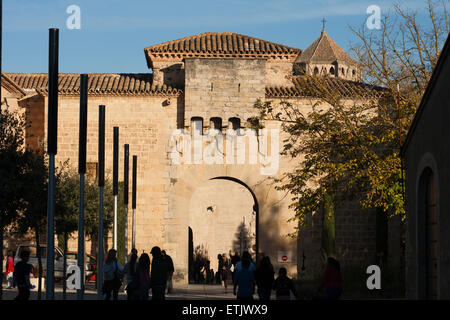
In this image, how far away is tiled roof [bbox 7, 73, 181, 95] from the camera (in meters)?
34.4

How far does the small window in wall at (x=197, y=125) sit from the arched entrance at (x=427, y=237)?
19.5m

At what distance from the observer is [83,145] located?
18.1m

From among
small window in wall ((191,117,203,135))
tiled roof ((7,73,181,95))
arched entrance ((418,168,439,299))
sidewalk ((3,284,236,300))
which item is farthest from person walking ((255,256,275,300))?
tiled roof ((7,73,181,95))

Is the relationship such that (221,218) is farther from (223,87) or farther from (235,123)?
(223,87)

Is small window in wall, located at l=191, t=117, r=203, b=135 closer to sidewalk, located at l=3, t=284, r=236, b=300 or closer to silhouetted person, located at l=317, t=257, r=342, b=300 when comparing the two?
sidewalk, located at l=3, t=284, r=236, b=300

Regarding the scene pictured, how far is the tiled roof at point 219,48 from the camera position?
34625 millimetres

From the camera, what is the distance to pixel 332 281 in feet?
46.1

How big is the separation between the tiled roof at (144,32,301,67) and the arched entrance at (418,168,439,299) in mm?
20229

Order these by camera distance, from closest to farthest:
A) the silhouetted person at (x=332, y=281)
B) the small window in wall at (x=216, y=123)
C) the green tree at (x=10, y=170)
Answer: the silhouetted person at (x=332, y=281) < the green tree at (x=10, y=170) < the small window in wall at (x=216, y=123)

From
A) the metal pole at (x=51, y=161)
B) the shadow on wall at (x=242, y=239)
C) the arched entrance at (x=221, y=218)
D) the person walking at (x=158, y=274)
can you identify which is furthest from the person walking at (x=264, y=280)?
the shadow on wall at (x=242, y=239)

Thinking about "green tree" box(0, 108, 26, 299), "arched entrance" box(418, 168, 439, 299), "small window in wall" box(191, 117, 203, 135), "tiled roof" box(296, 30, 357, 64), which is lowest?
"arched entrance" box(418, 168, 439, 299)

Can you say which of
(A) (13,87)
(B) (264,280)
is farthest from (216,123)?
(B) (264,280)

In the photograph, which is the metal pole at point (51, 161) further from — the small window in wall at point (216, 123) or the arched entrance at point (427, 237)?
the small window in wall at point (216, 123)
